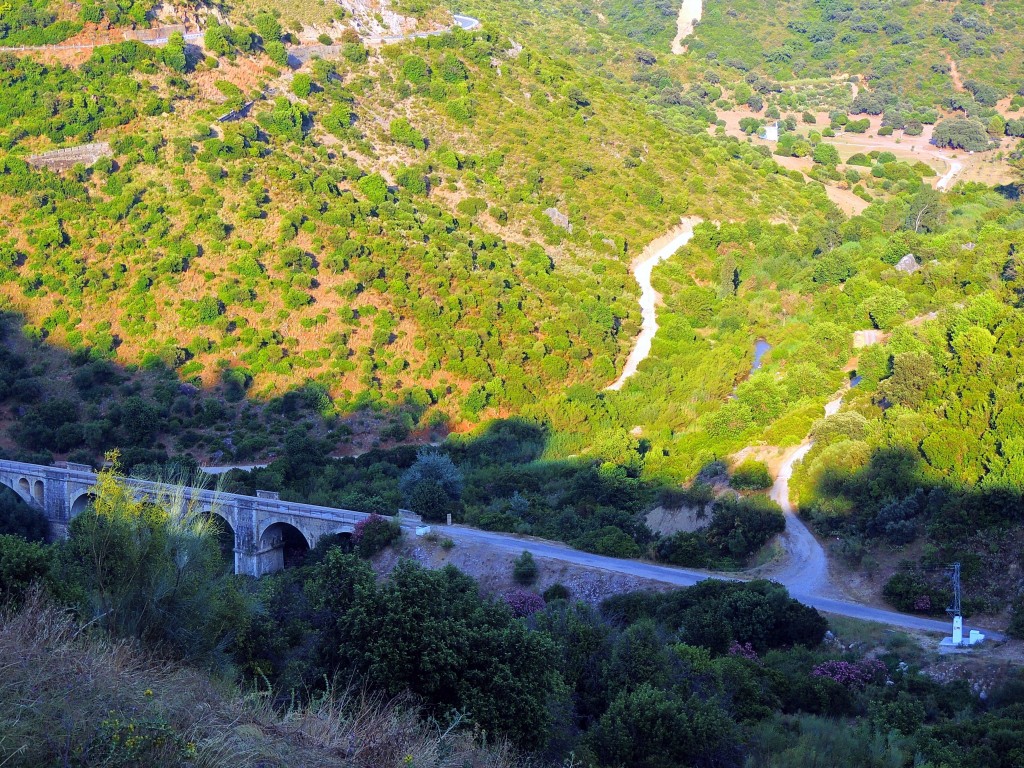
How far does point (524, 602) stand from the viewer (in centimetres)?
2702

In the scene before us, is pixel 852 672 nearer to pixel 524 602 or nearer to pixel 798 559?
pixel 798 559

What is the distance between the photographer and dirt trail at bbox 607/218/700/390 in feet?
159

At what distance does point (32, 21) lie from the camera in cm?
5341

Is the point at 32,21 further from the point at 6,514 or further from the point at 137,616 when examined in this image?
the point at 137,616

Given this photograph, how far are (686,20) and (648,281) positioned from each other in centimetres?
6600

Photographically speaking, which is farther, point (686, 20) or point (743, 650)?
point (686, 20)

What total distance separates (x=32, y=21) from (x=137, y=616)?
152 feet

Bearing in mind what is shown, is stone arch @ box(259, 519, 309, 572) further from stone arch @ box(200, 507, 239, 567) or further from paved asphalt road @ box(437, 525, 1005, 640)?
paved asphalt road @ box(437, 525, 1005, 640)

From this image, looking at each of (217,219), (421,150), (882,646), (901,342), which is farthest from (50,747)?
(421,150)

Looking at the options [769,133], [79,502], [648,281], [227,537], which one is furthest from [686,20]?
[227,537]

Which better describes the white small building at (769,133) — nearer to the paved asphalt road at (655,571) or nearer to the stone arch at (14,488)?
the paved asphalt road at (655,571)

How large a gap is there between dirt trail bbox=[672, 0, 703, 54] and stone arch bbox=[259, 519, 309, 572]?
276ft

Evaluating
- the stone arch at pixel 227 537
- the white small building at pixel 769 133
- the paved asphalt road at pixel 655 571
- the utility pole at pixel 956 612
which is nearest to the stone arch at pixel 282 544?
the stone arch at pixel 227 537

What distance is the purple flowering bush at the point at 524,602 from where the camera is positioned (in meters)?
26.5
